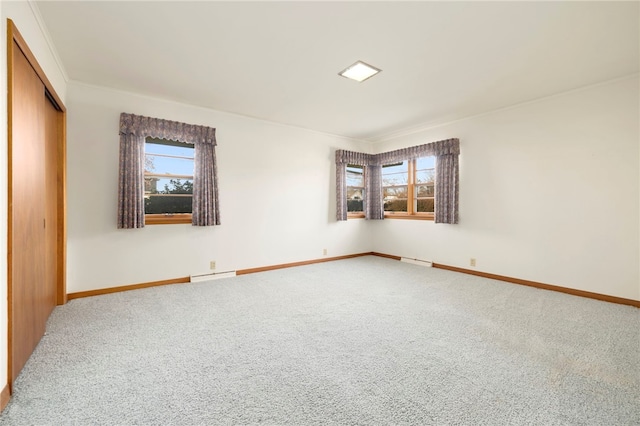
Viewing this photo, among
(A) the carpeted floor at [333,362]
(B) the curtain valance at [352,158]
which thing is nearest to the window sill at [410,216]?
(B) the curtain valance at [352,158]

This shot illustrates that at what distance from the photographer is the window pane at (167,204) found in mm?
3627

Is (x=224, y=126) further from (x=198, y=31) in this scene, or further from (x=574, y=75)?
(x=574, y=75)

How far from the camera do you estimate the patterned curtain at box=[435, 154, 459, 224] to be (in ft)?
14.4

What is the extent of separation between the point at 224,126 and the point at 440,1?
313 cm

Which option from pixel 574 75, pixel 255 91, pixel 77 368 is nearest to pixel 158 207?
pixel 255 91

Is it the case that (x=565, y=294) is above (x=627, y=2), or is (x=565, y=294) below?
below

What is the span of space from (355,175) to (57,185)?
452 centimetres

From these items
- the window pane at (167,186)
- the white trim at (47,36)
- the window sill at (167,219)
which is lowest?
the window sill at (167,219)

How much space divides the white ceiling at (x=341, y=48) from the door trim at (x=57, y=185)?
17.3 inches

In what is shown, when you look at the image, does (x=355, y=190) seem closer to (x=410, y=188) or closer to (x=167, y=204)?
(x=410, y=188)

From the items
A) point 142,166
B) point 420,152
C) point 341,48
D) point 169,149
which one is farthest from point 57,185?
point 420,152

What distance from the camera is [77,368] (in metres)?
1.77

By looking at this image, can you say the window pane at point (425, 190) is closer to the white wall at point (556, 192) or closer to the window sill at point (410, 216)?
the window sill at point (410, 216)

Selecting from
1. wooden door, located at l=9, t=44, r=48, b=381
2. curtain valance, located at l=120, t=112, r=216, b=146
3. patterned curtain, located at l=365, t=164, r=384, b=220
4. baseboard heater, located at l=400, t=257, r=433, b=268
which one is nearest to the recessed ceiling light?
curtain valance, located at l=120, t=112, r=216, b=146
